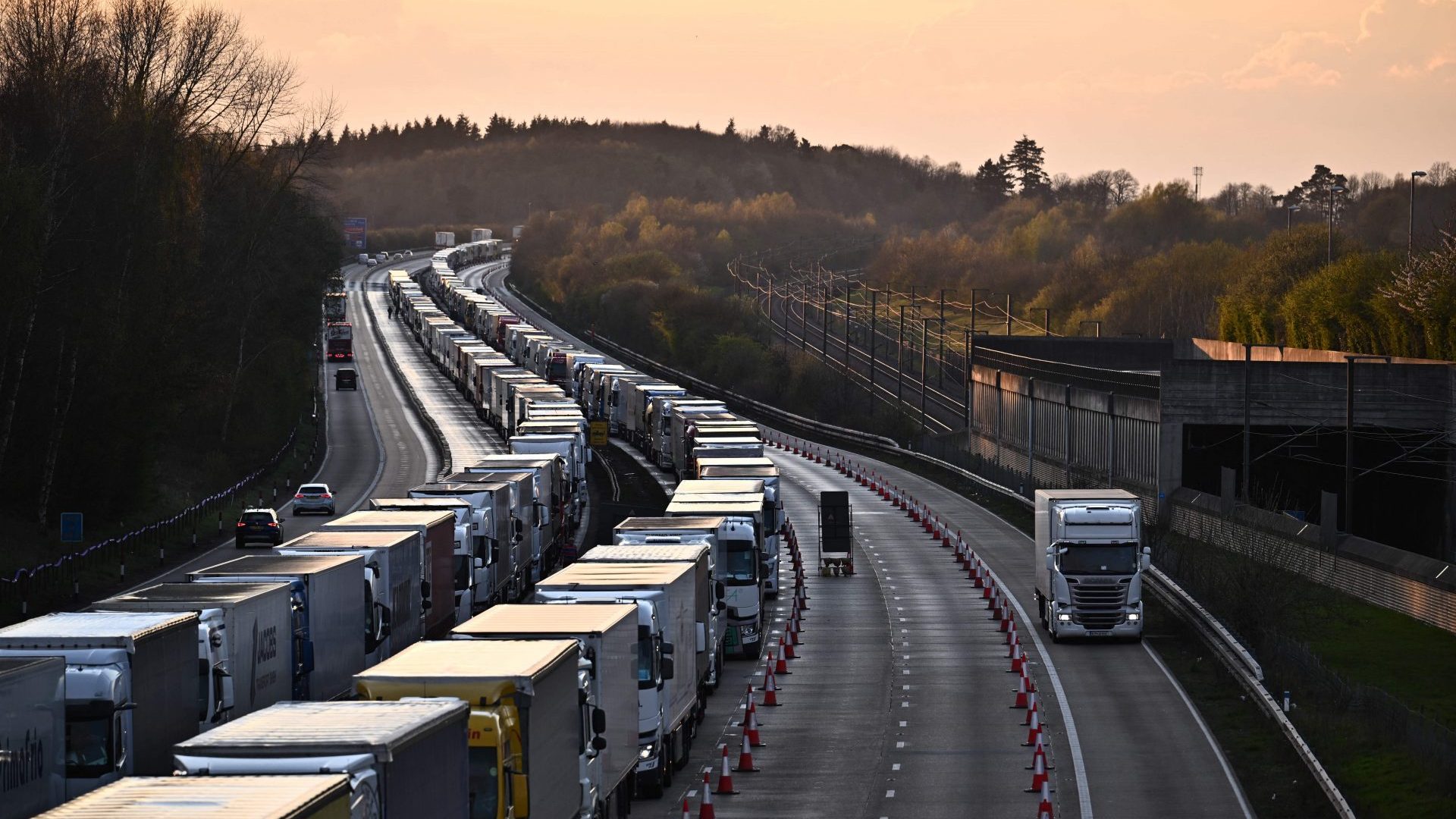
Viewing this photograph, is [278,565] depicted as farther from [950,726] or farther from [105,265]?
[105,265]

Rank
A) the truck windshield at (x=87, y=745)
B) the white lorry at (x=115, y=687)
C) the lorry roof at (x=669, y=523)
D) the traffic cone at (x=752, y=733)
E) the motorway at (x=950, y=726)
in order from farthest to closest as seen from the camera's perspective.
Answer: the lorry roof at (x=669, y=523)
the traffic cone at (x=752, y=733)
the motorway at (x=950, y=726)
the white lorry at (x=115, y=687)
the truck windshield at (x=87, y=745)

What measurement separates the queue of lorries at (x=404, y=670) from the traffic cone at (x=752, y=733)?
39.7 inches

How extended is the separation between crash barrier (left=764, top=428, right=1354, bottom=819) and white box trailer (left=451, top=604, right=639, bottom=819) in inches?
231

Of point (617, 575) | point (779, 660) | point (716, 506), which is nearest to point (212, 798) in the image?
point (617, 575)

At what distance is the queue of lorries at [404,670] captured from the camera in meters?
14.8

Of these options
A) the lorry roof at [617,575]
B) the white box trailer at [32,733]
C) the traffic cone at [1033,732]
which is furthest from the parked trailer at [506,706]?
the traffic cone at [1033,732]

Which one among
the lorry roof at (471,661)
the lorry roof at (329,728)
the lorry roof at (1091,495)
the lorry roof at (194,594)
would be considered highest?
the lorry roof at (329,728)

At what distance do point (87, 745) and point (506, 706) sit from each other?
6.04 metres

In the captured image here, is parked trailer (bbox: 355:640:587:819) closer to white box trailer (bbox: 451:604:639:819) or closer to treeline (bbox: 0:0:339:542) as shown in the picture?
white box trailer (bbox: 451:604:639:819)

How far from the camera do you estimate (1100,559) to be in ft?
138

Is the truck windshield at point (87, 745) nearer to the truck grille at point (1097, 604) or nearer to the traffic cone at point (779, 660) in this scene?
the traffic cone at point (779, 660)

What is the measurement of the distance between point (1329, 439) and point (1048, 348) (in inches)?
1399

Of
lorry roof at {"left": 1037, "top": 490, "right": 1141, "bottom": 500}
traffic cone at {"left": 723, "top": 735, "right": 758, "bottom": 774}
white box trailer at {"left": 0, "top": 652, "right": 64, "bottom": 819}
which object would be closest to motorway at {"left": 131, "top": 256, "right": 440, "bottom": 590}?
traffic cone at {"left": 723, "top": 735, "right": 758, "bottom": 774}

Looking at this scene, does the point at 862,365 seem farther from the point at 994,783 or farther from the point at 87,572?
the point at 994,783
